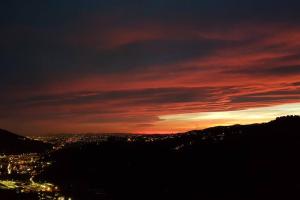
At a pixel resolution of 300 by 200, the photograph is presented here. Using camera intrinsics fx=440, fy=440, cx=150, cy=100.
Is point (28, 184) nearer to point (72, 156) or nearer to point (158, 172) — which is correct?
point (158, 172)

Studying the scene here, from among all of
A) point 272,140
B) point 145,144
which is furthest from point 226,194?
point 145,144

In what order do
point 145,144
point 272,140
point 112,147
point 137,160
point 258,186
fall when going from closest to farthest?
point 258,186, point 272,140, point 137,160, point 145,144, point 112,147

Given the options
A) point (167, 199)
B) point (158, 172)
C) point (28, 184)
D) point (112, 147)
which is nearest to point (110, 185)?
point (158, 172)

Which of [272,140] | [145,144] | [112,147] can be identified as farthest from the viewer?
[112,147]

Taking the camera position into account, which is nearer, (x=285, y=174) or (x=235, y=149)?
(x=285, y=174)

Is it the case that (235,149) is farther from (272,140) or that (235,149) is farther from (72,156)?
(72,156)

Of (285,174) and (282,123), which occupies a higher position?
(282,123)
